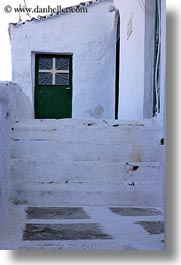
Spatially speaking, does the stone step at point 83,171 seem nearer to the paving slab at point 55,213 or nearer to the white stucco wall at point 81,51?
the paving slab at point 55,213

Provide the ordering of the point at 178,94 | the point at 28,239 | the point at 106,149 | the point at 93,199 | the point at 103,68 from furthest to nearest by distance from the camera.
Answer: the point at 103,68, the point at 106,149, the point at 93,199, the point at 28,239, the point at 178,94

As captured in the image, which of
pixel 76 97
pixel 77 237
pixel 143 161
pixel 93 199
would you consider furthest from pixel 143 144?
pixel 76 97

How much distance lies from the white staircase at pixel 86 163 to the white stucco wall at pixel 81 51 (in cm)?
342

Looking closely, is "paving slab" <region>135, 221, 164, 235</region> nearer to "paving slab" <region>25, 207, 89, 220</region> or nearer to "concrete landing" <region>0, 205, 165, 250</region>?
"concrete landing" <region>0, 205, 165, 250</region>

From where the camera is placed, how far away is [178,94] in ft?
6.94

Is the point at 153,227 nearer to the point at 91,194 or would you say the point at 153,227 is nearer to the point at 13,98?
the point at 91,194

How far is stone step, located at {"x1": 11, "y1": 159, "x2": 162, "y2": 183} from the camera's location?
129 inches

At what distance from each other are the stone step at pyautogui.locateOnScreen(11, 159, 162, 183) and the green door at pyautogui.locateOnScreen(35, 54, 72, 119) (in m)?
3.86

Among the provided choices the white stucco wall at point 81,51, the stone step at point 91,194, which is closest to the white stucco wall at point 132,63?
the white stucco wall at point 81,51

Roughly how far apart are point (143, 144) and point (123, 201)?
495mm

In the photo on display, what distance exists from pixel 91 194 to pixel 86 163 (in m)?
0.25

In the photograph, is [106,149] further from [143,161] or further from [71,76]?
[71,76]

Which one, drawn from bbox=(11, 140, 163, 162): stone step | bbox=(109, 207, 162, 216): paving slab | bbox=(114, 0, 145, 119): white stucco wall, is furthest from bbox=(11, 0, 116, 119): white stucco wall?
bbox=(109, 207, 162, 216): paving slab

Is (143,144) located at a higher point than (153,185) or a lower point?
higher
